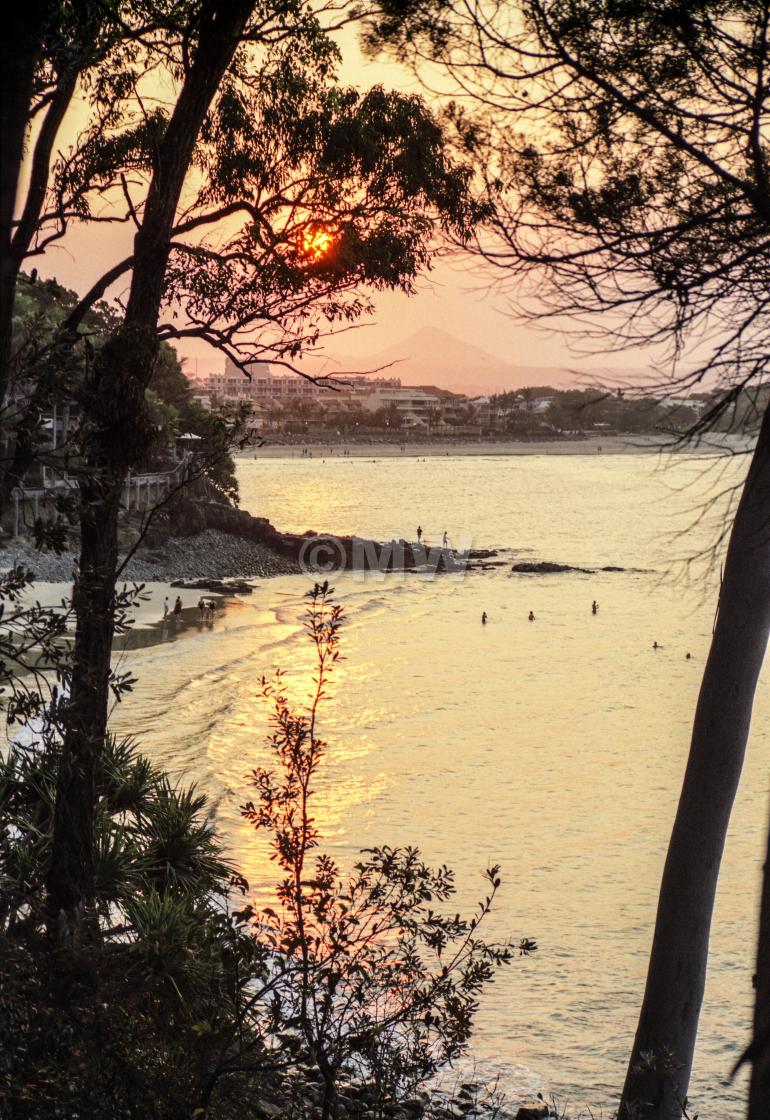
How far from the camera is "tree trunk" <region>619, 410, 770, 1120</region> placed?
612cm

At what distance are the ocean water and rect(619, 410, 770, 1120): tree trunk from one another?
7.9 inches

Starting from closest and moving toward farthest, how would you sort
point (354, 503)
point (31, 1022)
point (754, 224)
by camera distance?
point (31, 1022) < point (754, 224) < point (354, 503)

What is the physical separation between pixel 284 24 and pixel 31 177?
2127mm

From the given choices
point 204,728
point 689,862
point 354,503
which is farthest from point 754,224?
point 354,503

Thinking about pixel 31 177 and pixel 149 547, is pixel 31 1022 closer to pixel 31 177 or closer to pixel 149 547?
pixel 31 177

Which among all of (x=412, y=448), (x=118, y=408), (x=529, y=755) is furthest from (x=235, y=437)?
(x=412, y=448)

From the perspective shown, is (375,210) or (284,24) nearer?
(284,24)

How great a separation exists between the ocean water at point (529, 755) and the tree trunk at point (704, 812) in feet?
0.66

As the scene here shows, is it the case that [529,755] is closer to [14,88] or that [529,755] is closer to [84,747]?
[84,747]

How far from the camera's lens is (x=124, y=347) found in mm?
6742

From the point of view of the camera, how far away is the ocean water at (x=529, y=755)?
13664mm

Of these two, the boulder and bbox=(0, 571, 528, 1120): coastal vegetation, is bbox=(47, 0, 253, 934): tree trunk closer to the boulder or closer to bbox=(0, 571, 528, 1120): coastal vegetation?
bbox=(0, 571, 528, 1120): coastal vegetation

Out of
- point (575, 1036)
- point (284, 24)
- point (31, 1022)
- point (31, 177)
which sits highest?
point (284, 24)

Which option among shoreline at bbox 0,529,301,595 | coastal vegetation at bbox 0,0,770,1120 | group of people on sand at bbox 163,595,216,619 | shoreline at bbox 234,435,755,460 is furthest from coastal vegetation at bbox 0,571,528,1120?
shoreline at bbox 234,435,755,460
